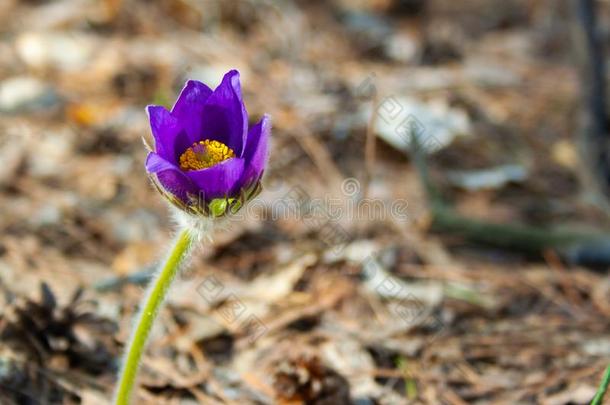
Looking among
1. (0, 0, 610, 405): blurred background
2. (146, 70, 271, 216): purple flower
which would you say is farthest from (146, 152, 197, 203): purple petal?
(0, 0, 610, 405): blurred background

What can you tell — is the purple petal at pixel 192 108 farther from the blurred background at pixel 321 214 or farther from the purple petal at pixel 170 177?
the blurred background at pixel 321 214

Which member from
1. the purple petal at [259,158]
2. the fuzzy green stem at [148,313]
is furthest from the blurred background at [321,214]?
the purple petal at [259,158]

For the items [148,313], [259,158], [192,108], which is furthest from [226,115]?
[148,313]

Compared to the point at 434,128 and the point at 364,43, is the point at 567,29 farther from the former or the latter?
the point at 434,128

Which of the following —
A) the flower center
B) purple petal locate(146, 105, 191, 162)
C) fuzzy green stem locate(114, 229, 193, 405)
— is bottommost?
fuzzy green stem locate(114, 229, 193, 405)

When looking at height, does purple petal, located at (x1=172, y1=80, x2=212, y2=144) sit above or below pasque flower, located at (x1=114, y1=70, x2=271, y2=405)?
above

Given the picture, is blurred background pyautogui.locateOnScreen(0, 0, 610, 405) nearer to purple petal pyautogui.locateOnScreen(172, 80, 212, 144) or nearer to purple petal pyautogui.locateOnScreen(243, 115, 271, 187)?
purple petal pyautogui.locateOnScreen(172, 80, 212, 144)

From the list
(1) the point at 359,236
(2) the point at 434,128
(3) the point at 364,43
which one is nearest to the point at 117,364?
(1) the point at 359,236

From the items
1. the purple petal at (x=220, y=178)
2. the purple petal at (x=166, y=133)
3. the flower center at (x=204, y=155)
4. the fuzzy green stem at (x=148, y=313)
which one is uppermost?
the purple petal at (x=166, y=133)
